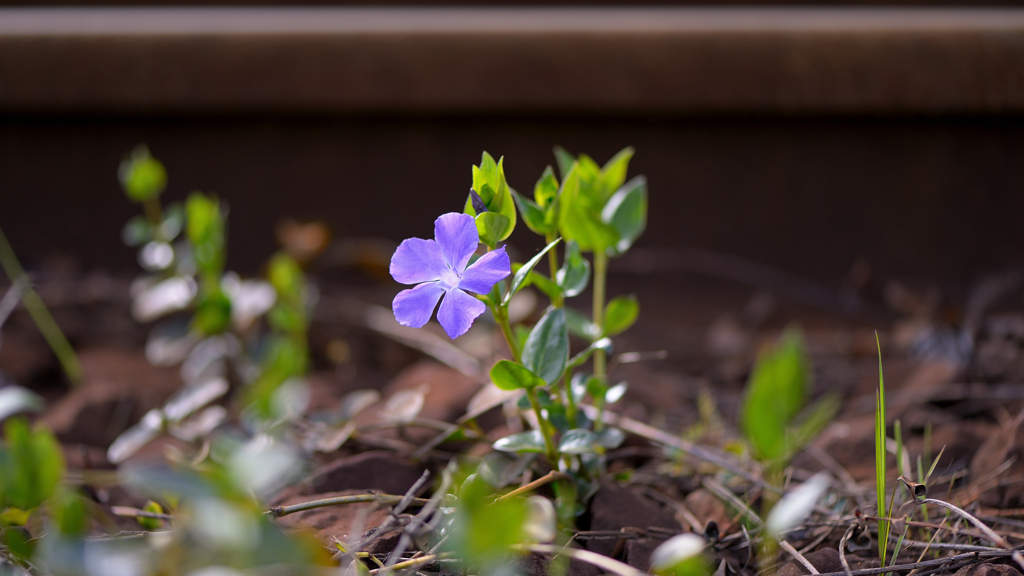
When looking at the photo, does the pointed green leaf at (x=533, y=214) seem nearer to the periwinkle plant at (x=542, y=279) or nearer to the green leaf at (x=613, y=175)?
the periwinkle plant at (x=542, y=279)

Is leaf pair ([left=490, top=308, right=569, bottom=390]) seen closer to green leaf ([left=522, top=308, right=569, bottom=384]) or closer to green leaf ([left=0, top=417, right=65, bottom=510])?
green leaf ([left=522, top=308, right=569, bottom=384])

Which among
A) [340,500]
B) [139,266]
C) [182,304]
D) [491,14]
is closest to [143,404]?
[182,304]

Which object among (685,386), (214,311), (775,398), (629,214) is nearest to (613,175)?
(629,214)

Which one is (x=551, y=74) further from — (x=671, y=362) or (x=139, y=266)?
(x=139, y=266)

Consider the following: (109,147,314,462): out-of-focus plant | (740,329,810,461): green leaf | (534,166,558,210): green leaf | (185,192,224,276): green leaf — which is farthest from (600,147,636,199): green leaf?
(185,192,224,276): green leaf

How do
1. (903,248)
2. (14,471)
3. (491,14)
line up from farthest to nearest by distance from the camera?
(491,14) → (903,248) → (14,471)

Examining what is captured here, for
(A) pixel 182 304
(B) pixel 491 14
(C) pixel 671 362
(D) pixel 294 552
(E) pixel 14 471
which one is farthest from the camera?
(B) pixel 491 14

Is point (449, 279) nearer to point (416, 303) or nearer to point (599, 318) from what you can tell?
point (416, 303)

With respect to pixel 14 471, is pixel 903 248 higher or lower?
lower
